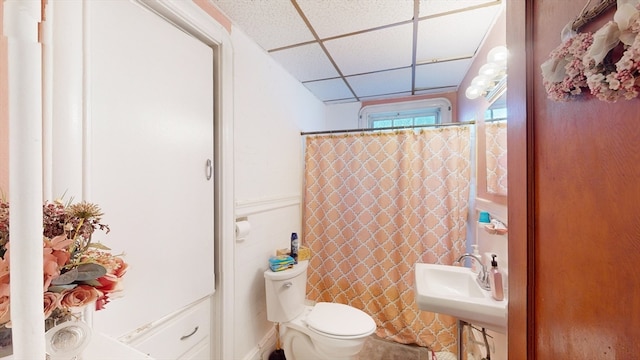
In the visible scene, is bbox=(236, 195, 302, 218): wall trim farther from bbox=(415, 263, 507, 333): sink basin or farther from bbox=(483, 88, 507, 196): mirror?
bbox=(483, 88, 507, 196): mirror

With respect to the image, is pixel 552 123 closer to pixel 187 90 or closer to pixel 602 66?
pixel 602 66

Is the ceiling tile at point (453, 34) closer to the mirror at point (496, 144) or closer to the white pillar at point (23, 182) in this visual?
the mirror at point (496, 144)

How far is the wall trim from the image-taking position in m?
1.48

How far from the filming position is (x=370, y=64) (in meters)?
1.88

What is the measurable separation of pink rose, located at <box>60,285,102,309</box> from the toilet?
3.82 ft

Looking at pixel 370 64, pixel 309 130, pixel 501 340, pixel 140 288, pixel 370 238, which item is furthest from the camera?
pixel 309 130

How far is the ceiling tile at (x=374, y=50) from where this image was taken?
1.52 meters

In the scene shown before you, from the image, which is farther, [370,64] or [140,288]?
[370,64]

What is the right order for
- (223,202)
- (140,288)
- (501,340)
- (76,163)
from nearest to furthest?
(76,163) → (140,288) → (501,340) → (223,202)

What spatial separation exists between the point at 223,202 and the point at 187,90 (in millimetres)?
577

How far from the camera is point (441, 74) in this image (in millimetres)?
2041

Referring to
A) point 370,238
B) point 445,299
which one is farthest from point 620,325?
point 370,238

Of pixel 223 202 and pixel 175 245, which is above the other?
pixel 223 202

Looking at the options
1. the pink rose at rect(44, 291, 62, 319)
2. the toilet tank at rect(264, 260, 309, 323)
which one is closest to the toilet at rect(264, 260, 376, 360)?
the toilet tank at rect(264, 260, 309, 323)
